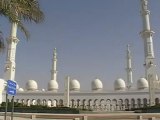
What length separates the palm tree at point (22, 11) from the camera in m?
10.8

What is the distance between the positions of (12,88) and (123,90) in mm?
45020

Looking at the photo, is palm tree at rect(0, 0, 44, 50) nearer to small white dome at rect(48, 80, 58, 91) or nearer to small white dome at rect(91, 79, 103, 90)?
small white dome at rect(91, 79, 103, 90)

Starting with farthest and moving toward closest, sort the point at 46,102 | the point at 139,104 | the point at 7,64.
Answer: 1. the point at 46,102
2. the point at 139,104
3. the point at 7,64

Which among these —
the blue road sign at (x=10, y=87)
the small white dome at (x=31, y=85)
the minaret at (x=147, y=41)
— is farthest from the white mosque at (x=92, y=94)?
the blue road sign at (x=10, y=87)

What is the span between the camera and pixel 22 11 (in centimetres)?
1101

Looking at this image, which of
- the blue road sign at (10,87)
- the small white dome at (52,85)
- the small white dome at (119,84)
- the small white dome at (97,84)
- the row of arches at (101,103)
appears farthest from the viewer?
the small white dome at (52,85)

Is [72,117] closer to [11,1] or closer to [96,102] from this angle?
[11,1]

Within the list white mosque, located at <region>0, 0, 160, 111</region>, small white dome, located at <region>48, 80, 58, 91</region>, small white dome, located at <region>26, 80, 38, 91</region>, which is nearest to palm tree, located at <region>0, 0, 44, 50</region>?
white mosque, located at <region>0, 0, 160, 111</region>

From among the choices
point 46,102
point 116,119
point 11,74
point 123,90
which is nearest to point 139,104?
point 123,90

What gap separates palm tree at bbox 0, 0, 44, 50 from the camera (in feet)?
35.3

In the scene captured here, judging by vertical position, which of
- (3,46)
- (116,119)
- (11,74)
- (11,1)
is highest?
(11,74)

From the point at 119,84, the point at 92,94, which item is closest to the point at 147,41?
the point at 119,84

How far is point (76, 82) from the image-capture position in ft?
187

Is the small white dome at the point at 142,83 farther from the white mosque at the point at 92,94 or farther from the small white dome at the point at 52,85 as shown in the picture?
the small white dome at the point at 52,85
